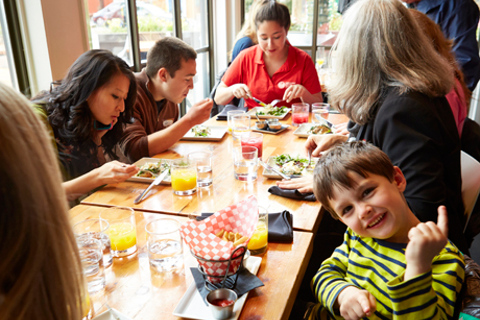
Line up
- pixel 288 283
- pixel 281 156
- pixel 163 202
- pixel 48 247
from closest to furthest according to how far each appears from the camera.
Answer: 1. pixel 48 247
2. pixel 288 283
3. pixel 163 202
4. pixel 281 156

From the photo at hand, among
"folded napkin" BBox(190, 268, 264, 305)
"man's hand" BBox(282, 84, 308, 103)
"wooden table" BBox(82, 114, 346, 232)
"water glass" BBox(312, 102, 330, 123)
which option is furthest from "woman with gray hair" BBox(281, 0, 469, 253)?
"man's hand" BBox(282, 84, 308, 103)

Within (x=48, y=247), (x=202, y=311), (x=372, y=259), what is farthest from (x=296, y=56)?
(x=48, y=247)

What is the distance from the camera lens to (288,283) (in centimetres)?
105

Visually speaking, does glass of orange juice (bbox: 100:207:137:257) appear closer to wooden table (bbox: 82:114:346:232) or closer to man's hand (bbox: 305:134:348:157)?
wooden table (bbox: 82:114:346:232)

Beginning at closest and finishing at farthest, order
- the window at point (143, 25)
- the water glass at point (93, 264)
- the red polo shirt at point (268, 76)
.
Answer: the water glass at point (93, 264), the window at point (143, 25), the red polo shirt at point (268, 76)

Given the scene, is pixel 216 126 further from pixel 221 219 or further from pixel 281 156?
pixel 221 219

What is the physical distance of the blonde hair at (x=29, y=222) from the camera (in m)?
0.51

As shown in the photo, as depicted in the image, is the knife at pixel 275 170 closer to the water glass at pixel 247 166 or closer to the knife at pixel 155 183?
the water glass at pixel 247 166

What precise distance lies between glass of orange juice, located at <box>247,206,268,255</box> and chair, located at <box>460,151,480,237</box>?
3.01 ft

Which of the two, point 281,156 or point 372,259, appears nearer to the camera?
point 372,259

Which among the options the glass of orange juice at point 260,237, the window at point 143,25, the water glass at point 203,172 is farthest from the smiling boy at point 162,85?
the glass of orange juice at point 260,237

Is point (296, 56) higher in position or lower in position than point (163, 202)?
higher

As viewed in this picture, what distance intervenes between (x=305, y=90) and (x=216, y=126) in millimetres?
1073

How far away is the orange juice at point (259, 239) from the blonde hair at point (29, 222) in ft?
2.17
